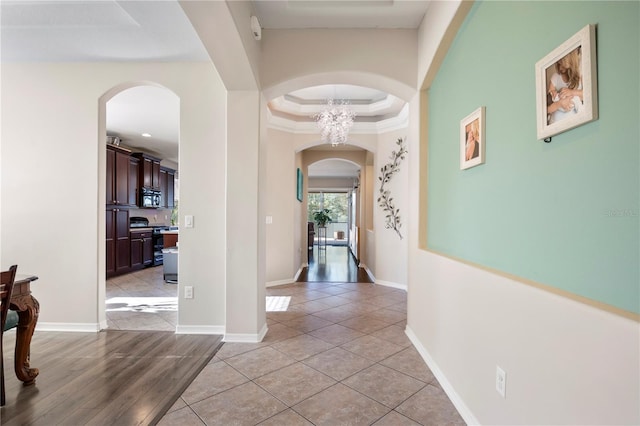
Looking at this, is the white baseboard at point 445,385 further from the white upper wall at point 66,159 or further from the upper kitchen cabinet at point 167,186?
the upper kitchen cabinet at point 167,186

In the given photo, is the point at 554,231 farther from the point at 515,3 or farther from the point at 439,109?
the point at 439,109

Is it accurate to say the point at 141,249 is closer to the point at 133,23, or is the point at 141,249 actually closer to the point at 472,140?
the point at 133,23

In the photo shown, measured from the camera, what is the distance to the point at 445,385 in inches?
78.9

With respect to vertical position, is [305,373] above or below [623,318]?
below

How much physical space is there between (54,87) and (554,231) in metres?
4.39

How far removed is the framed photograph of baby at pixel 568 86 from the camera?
39.3 inches

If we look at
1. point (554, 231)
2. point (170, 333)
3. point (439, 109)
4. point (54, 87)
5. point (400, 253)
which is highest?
point (54, 87)

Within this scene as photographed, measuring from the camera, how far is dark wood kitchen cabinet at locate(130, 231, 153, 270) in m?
6.41

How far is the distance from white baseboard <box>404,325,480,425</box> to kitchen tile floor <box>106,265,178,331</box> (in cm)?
244

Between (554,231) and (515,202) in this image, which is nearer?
(554,231)

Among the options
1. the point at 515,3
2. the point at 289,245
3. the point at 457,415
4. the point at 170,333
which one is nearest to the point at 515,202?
the point at 515,3

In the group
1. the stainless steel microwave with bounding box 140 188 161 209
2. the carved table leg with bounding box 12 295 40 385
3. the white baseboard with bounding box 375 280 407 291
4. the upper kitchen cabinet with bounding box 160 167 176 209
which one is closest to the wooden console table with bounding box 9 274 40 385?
the carved table leg with bounding box 12 295 40 385

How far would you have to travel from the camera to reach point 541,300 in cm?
115

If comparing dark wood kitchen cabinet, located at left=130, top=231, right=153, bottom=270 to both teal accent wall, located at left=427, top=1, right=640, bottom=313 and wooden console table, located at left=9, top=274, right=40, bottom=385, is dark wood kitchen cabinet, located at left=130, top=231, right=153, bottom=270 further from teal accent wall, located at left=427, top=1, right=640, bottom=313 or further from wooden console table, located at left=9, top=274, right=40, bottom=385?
teal accent wall, located at left=427, top=1, right=640, bottom=313
